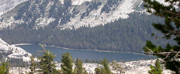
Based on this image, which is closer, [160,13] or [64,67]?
[160,13]

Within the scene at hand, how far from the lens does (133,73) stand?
172 meters

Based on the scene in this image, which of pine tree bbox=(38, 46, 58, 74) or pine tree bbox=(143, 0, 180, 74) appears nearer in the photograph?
pine tree bbox=(143, 0, 180, 74)

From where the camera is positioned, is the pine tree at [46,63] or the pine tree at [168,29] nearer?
the pine tree at [168,29]

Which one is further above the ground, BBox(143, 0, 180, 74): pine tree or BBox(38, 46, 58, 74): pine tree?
BBox(143, 0, 180, 74): pine tree

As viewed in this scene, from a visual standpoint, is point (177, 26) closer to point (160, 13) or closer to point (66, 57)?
point (160, 13)

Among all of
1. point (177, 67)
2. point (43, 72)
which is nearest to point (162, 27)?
point (177, 67)

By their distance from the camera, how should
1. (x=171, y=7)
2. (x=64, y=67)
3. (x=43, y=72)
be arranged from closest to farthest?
(x=171, y=7), (x=43, y=72), (x=64, y=67)

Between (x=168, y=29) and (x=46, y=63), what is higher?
(x=168, y=29)

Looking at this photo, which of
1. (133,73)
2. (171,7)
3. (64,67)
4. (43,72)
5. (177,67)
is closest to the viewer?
(177,67)

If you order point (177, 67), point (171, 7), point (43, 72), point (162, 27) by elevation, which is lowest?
point (43, 72)

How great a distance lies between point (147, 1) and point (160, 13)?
1.51m

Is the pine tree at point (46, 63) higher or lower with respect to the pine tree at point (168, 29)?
lower

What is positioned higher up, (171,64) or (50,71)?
(171,64)

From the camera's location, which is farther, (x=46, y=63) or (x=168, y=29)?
(x=46, y=63)
